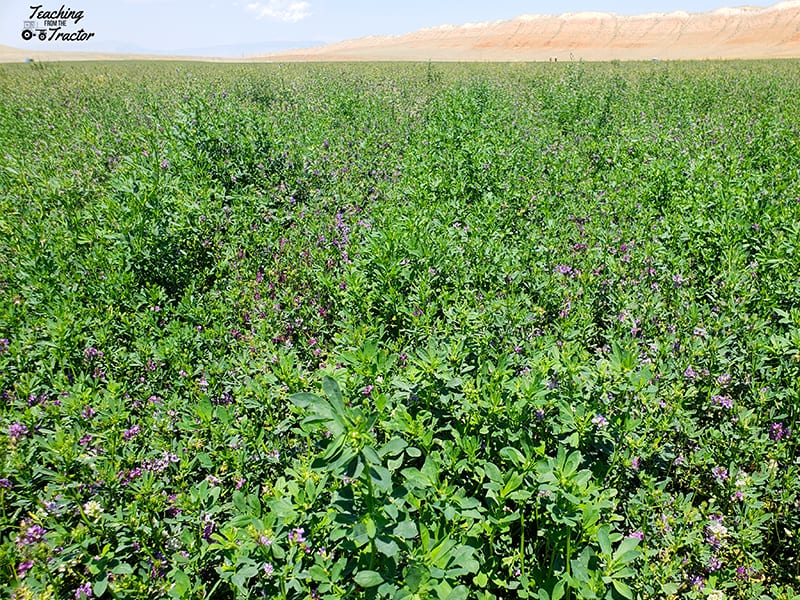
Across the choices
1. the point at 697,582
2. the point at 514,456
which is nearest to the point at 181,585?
the point at 514,456

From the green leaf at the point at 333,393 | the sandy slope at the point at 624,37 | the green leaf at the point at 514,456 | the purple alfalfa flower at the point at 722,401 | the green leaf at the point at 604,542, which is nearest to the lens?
the green leaf at the point at 333,393

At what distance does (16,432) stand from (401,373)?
94.8 inches

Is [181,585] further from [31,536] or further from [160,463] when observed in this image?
[31,536]

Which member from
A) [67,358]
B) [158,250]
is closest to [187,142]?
[158,250]

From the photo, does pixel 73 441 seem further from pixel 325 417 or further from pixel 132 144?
pixel 132 144

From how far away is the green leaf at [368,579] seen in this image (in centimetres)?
176

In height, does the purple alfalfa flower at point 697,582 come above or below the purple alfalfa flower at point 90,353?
below

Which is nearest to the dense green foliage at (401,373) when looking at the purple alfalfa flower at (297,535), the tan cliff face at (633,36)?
the purple alfalfa flower at (297,535)

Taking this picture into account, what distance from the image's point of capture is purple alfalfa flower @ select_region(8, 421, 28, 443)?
2879mm

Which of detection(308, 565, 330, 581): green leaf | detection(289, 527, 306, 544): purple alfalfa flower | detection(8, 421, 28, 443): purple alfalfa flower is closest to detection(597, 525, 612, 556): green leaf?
detection(308, 565, 330, 581): green leaf

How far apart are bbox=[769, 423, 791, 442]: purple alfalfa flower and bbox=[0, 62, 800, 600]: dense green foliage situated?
1.3 inches

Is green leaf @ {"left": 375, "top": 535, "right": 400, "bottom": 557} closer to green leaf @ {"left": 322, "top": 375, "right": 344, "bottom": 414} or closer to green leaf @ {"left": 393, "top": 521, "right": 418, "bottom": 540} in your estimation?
green leaf @ {"left": 393, "top": 521, "right": 418, "bottom": 540}

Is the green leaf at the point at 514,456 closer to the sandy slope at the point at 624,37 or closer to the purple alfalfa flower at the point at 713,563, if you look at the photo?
the purple alfalfa flower at the point at 713,563

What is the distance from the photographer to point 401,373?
127 inches
